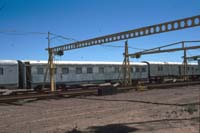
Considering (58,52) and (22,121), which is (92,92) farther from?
(22,121)

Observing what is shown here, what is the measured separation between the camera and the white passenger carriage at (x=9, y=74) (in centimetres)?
2516

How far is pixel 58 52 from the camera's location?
88.7 feet

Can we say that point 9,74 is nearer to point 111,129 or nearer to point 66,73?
point 66,73

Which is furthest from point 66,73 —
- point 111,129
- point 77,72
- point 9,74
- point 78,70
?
point 111,129

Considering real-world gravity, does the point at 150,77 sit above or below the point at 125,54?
below

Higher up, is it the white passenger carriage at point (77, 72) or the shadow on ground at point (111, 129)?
the white passenger carriage at point (77, 72)

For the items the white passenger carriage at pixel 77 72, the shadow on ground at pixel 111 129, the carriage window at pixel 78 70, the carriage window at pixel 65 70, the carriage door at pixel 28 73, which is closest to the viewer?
the shadow on ground at pixel 111 129

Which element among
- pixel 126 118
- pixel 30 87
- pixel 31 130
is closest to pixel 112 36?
pixel 30 87

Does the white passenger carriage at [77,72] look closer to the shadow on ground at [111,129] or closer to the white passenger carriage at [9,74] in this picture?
the white passenger carriage at [9,74]

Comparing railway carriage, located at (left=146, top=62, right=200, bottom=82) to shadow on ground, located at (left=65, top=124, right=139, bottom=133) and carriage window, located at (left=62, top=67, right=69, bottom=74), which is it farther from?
shadow on ground, located at (left=65, top=124, right=139, bottom=133)

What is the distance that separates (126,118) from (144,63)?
1227 inches

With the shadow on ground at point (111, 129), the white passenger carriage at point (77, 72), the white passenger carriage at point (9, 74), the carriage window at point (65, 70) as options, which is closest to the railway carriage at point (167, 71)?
the white passenger carriage at point (77, 72)

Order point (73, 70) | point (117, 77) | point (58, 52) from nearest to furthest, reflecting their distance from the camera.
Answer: point (58, 52) < point (73, 70) < point (117, 77)

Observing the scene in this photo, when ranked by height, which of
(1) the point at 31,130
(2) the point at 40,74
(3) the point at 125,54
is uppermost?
(3) the point at 125,54
